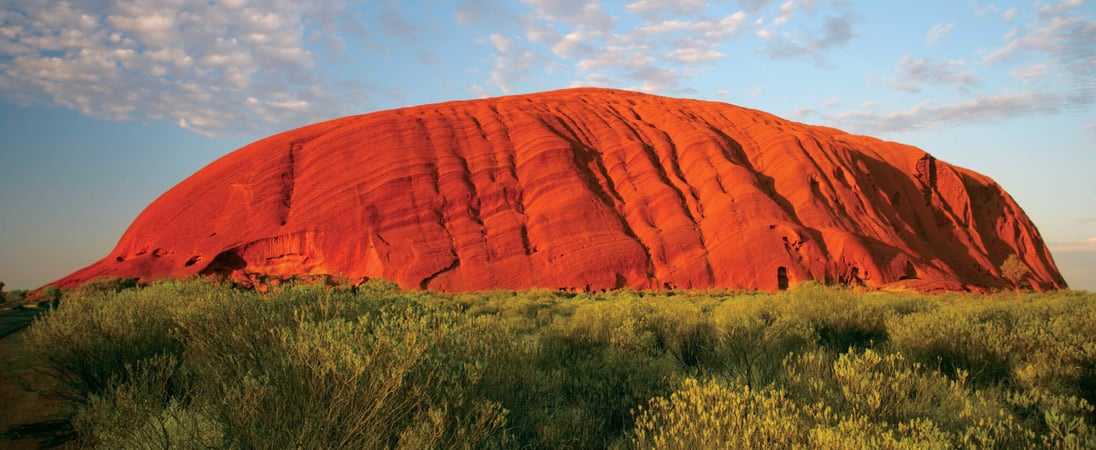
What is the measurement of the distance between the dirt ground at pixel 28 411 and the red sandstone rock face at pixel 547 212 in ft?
66.4

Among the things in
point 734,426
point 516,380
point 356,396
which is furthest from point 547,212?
point 734,426

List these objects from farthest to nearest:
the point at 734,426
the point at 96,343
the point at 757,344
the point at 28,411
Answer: the point at 757,344
the point at 96,343
the point at 28,411
the point at 734,426

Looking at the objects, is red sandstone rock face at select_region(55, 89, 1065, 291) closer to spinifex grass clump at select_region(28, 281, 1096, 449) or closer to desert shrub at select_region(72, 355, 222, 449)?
spinifex grass clump at select_region(28, 281, 1096, 449)

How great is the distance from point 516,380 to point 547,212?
26.8 meters

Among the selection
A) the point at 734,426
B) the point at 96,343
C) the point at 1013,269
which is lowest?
the point at 1013,269

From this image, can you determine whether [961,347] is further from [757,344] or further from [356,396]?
[356,396]

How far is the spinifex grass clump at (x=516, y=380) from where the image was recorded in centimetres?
398

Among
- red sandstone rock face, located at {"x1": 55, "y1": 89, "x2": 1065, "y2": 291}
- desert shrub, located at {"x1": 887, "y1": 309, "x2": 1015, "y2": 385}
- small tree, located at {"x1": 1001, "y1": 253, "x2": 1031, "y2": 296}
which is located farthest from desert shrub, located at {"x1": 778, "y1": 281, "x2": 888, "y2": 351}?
small tree, located at {"x1": 1001, "y1": 253, "x2": 1031, "y2": 296}

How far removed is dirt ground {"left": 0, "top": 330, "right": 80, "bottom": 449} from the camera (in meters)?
5.71

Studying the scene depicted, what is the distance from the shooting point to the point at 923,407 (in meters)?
A: 5.07

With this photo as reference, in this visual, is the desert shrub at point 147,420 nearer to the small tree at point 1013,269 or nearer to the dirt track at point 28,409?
the dirt track at point 28,409

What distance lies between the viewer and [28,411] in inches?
257

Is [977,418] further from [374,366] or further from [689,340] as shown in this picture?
[374,366]

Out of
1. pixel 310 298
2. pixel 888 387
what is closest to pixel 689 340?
pixel 888 387
